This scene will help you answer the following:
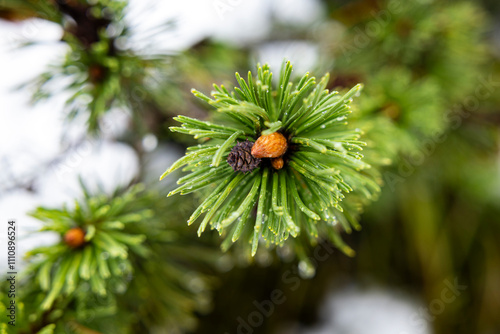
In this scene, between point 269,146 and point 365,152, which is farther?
point 365,152

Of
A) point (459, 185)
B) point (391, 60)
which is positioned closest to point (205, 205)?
point (391, 60)

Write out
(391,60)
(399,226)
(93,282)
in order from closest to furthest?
(93,282)
(391,60)
(399,226)

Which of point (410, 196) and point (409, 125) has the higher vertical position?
point (409, 125)

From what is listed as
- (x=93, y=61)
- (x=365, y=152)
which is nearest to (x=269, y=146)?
(x=365, y=152)

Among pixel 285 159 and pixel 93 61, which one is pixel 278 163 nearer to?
pixel 285 159

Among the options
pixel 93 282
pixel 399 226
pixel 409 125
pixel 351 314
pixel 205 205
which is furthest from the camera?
pixel 399 226

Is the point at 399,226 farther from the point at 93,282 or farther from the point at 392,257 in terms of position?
the point at 93,282

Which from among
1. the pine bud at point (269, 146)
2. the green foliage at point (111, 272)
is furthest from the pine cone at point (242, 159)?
the green foliage at point (111, 272)

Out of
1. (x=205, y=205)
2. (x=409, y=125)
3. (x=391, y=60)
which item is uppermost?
(x=391, y=60)
